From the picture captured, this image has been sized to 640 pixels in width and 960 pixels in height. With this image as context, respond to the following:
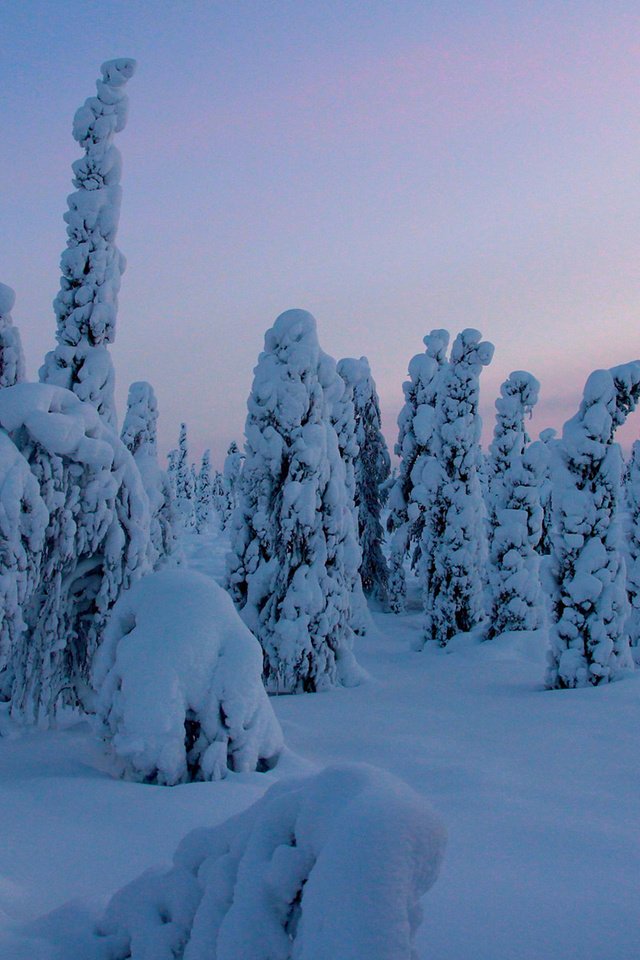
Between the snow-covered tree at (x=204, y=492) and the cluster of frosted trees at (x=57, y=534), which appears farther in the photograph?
the snow-covered tree at (x=204, y=492)

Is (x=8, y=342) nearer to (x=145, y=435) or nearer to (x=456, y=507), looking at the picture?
(x=456, y=507)

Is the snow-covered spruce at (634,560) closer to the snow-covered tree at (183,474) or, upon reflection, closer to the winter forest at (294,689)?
the winter forest at (294,689)

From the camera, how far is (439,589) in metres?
17.9

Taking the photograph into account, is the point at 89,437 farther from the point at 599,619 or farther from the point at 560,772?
the point at 599,619

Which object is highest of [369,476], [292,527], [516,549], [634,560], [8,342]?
[369,476]

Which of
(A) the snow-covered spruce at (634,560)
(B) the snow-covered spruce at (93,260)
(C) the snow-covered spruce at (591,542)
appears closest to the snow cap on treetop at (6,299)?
(B) the snow-covered spruce at (93,260)

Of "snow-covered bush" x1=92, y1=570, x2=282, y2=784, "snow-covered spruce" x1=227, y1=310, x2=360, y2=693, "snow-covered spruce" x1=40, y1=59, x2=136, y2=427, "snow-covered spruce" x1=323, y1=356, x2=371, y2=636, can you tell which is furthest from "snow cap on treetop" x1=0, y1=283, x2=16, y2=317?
"snow-covered spruce" x1=323, y1=356, x2=371, y2=636

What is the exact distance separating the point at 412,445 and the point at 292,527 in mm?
11661

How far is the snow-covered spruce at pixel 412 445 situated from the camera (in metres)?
22.9

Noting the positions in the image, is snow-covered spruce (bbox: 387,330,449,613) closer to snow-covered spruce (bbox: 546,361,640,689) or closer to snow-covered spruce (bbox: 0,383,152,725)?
snow-covered spruce (bbox: 546,361,640,689)

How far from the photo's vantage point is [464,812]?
5020 mm

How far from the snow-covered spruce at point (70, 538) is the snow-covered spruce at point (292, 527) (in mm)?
5378

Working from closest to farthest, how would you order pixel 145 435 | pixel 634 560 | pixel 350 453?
pixel 634 560 → pixel 350 453 → pixel 145 435

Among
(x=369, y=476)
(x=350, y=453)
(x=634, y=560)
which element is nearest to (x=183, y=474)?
(x=369, y=476)
